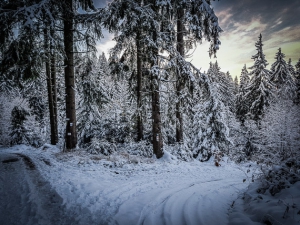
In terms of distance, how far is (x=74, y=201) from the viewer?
11.7 feet

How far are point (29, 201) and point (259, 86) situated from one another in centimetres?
2693

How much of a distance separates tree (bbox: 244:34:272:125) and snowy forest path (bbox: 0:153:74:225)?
2415 cm

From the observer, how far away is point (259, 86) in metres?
22.4

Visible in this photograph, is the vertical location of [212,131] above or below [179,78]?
below

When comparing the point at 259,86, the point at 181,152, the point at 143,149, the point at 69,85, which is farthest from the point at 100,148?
the point at 259,86

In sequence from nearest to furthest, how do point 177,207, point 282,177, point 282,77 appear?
point 282,177
point 177,207
point 282,77

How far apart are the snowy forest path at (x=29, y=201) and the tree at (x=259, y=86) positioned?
2415 centimetres

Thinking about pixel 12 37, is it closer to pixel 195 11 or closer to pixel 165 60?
pixel 165 60

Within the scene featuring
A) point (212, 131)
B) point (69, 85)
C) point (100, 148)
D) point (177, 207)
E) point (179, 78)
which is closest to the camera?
point (177, 207)

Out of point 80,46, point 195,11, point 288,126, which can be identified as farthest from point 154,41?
point 288,126

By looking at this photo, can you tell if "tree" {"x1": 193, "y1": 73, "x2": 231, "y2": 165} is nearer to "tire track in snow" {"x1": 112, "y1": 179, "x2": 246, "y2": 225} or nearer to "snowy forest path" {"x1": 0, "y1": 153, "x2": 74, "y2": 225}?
"tire track in snow" {"x1": 112, "y1": 179, "x2": 246, "y2": 225}

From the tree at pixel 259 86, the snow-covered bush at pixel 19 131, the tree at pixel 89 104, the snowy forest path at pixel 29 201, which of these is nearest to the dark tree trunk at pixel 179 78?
the tree at pixel 89 104

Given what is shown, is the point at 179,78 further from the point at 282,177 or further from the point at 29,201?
the point at 29,201

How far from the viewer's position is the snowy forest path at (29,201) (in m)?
2.90
